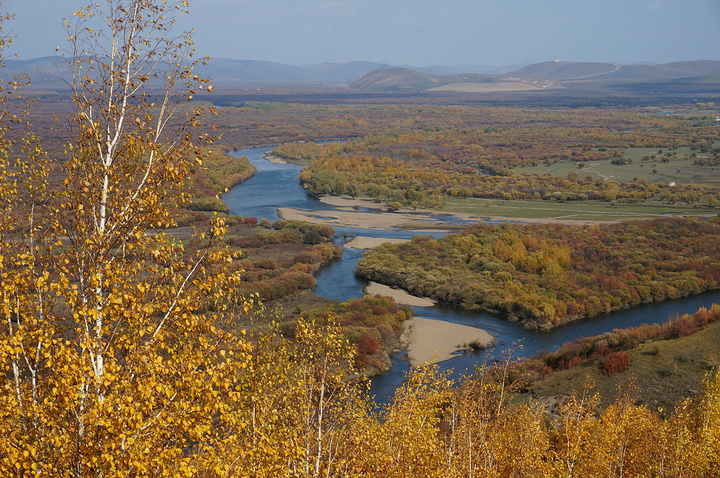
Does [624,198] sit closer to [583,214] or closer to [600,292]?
[583,214]

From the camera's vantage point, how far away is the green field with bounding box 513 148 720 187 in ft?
265

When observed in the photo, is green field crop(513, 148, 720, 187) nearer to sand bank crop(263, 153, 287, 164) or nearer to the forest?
sand bank crop(263, 153, 287, 164)

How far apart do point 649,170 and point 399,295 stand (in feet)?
204

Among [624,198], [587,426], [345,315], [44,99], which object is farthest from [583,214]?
[44,99]

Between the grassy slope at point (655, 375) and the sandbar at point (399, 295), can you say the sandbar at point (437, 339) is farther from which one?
the grassy slope at point (655, 375)

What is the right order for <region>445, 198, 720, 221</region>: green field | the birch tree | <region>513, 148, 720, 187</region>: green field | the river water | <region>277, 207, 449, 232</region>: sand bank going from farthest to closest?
<region>513, 148, 720, 187</region>: green field → <region>445, 198, 720, 221</region>: green field → <region>277, 207, 449, 232</region>: sand bank → the river water → the birch tree

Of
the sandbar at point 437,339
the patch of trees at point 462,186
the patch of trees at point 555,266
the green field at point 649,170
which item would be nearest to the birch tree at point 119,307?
the sandbar at point 437,339

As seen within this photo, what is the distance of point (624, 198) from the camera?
70.1 m

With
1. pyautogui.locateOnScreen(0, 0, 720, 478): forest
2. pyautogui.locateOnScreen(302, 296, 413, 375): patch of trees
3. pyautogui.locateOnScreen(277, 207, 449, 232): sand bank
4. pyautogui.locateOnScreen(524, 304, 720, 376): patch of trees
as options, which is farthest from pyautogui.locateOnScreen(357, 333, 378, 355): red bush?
pyautogui.locateOnScreen(277, 207, 449, 232): sand bank

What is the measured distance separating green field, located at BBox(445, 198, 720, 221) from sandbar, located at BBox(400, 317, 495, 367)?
30.8 m

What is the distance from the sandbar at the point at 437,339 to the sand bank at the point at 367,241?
16.6m

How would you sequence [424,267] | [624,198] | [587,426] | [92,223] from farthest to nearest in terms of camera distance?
1. [624,198]
2. [424,267]
3. [587,426]
4. [92,223]

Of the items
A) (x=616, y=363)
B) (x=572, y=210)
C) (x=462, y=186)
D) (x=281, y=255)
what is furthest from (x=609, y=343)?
(x=462, y=186)

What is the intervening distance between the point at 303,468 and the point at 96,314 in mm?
4234
